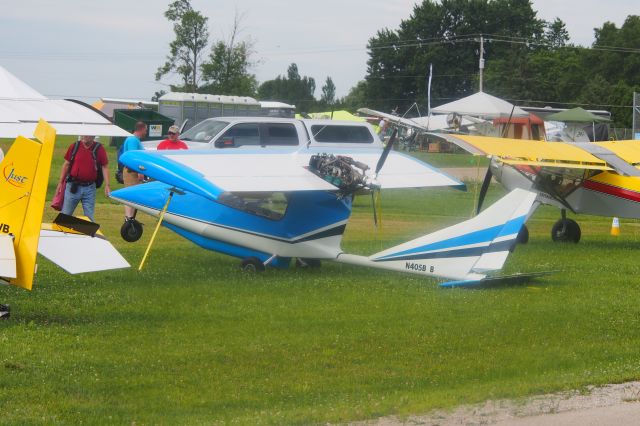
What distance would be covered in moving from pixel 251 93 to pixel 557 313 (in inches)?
2307

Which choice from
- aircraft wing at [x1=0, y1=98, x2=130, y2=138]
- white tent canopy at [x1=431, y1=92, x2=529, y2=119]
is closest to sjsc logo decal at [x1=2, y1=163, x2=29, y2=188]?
aircraft wing at [x1=0, y1=98, x2=130, y2=138]

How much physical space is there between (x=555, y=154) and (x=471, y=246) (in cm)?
632

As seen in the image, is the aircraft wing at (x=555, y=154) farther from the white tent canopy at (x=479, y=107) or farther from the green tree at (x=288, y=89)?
the green tree at (x=288, y=89)

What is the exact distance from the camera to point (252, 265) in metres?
14.8

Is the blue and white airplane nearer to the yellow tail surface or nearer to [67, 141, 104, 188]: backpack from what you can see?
[67, 141, 104, 188]: backpack

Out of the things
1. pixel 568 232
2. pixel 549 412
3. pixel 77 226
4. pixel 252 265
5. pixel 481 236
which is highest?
pixel 77 226

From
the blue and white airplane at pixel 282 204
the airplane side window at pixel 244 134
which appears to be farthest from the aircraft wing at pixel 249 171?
the airplane side window at pixel 244 134

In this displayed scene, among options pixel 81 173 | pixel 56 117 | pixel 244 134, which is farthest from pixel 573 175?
pixel 56 117

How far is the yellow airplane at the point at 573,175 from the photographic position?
59.4 feet

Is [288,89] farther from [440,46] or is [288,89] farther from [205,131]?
[205,131]

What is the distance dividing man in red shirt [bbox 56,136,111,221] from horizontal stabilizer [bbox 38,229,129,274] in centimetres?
457

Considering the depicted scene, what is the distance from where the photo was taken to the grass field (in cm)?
782

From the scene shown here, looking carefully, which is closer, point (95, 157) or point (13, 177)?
point (13, 177)

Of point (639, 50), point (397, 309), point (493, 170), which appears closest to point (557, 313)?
point (397, 309)
